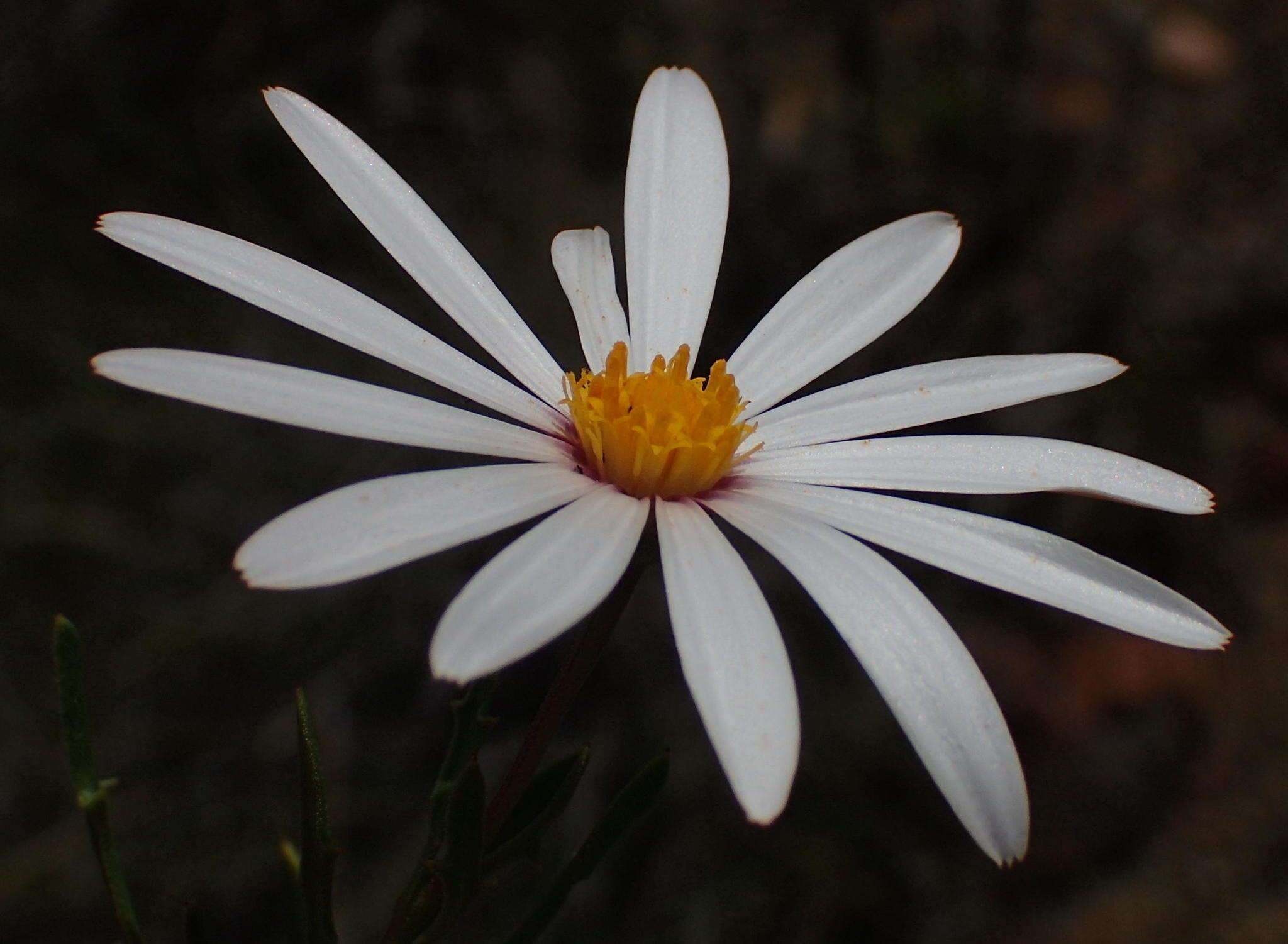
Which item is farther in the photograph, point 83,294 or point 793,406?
point 83,294

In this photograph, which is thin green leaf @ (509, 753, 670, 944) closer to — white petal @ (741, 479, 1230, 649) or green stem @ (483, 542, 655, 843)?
green stem @ (483, 542, 655, 843)

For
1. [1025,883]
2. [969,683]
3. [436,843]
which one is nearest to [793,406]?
[969,683]

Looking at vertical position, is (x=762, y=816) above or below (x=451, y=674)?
below

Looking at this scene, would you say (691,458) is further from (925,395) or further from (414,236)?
(414,236)

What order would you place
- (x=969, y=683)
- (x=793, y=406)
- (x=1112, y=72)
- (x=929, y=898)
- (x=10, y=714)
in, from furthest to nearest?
(x=1112, y=72) < (x=929, y=898) < (x=10, y=714) < (x=793, y=406) < (x=969, y=683)

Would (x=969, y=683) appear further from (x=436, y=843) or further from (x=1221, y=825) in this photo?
(x=1221, y=825)

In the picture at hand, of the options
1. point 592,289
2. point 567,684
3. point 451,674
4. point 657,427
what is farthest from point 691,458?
point 451,674

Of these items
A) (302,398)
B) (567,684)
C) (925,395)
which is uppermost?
(302,398)
